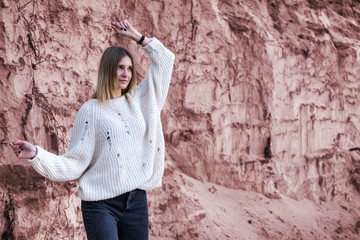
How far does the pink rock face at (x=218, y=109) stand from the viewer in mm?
4434

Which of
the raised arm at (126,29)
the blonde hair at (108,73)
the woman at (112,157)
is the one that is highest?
the raised arm at (126,29)

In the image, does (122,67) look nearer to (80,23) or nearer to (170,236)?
(80,23)

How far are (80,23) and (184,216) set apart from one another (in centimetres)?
279

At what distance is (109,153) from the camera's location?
2639mm

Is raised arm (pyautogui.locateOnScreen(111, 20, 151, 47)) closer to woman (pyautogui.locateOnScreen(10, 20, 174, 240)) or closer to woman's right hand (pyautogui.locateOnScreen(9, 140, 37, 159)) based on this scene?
woman (pyautogui.locateOnScreen(10, 20, 174, 240))

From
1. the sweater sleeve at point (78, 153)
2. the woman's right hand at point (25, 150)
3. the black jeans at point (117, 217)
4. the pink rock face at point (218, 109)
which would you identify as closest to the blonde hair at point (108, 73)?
the sweater sleeve at point (78, 153)

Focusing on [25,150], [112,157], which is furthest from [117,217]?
[25,150]

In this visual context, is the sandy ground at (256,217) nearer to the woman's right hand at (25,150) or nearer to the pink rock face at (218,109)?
the pink rock face at (218,109)

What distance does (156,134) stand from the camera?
293 centimetres

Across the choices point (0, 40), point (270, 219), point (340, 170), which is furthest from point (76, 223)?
point (340, 170)

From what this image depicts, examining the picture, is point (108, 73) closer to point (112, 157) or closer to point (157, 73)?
point (157, 73)

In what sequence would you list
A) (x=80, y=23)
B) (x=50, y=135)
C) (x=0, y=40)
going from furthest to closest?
(x=80, y=23), (x=50, y=135), (x=0, y=40)

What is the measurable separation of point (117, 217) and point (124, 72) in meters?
0.92

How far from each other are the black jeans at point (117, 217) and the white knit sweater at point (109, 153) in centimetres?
5
